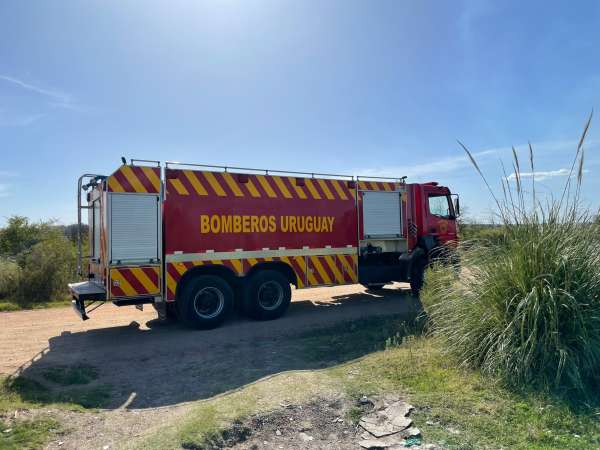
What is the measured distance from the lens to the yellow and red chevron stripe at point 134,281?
791 centimetres

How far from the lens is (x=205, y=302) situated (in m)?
8.78

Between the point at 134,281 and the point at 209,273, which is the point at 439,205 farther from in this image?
the point at 134,281

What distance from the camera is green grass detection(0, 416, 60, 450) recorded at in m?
3.76

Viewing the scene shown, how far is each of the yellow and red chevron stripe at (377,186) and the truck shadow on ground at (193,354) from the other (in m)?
3.05

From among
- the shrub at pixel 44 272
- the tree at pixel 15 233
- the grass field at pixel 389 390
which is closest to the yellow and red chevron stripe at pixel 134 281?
the grass field at pixel 389 390

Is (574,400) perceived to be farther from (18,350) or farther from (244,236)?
(18,350)

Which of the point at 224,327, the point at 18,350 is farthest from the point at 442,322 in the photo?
the point at 18,350

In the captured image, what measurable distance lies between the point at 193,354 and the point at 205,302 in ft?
5.94

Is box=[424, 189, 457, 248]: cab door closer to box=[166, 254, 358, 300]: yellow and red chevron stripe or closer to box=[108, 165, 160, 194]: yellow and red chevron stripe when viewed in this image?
box=[166, 254, 358, 300]: yellow and red chevron stripe

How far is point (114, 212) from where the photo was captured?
795 centimetres

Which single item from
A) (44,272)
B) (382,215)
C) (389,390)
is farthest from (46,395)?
(44,272)

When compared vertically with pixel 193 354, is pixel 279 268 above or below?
above

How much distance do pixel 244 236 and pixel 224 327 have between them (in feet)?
6.18

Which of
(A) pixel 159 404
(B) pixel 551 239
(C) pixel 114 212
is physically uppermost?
(C) pixel 114 212
